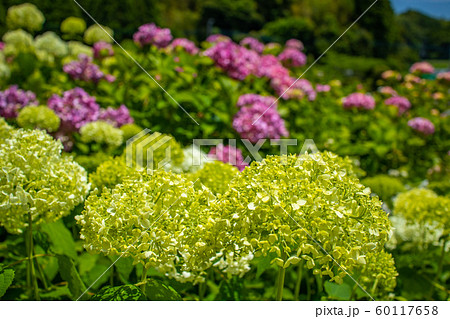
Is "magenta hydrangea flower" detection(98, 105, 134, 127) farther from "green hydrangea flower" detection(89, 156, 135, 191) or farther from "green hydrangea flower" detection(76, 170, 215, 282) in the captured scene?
"green hydrangea flower" detection(76, 170, 215, 282)

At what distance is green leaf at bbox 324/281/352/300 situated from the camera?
1681 mm

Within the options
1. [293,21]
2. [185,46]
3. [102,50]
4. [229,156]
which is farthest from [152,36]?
[293,21]

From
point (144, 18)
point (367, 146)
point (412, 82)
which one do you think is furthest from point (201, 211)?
point (144, 18)

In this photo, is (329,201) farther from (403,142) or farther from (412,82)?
(412,82)

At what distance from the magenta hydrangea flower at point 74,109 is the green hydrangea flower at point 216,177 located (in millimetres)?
1162

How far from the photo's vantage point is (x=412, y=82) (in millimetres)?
5793

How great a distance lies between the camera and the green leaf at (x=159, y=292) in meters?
1.22

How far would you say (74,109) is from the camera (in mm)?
2559

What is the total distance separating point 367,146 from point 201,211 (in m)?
3.03

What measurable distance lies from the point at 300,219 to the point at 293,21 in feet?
86.4

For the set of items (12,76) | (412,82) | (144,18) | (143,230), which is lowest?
(143,230)

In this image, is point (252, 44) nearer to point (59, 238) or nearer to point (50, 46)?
point (50, 46)

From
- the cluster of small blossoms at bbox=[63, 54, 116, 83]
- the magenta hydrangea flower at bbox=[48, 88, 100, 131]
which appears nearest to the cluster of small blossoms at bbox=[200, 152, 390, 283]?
the magenta hydrangea flower at bbox=[48, 88, 100, 131]

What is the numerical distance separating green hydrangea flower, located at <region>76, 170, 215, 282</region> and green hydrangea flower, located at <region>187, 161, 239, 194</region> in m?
0.36
